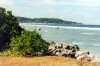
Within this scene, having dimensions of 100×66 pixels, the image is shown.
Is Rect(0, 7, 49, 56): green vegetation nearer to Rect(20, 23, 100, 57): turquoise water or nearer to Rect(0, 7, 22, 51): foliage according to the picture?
Rect(0, 7, 22, 51): foliage

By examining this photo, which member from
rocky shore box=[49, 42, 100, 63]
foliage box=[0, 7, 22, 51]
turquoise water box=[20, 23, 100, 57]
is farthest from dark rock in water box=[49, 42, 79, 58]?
turquoise water box=[20, 23, 100, 57]

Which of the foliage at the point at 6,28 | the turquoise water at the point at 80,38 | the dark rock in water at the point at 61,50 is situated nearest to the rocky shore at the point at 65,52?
the dark rock in water at the point at 61,50

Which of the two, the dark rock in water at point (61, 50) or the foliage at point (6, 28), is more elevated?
the foliage at point (6, 28)

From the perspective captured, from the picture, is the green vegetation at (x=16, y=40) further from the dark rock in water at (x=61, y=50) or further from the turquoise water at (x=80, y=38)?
the turquoise water at (x=80, y=38)

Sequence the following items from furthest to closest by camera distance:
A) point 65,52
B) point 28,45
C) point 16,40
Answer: point 65,52 → point 16,40 → point 28,45

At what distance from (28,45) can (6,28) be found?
16.3 feet

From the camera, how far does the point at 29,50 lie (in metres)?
29.0

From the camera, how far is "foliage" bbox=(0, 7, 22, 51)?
32.5 m

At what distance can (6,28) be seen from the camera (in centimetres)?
3247

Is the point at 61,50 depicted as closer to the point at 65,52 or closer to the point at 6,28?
the point at 65,52

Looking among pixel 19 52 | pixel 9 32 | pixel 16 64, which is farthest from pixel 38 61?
pixel 9 32

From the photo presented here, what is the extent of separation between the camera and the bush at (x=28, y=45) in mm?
29078

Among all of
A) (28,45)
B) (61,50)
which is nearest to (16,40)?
(28,45)

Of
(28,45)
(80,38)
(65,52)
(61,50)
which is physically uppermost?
(28,45)
